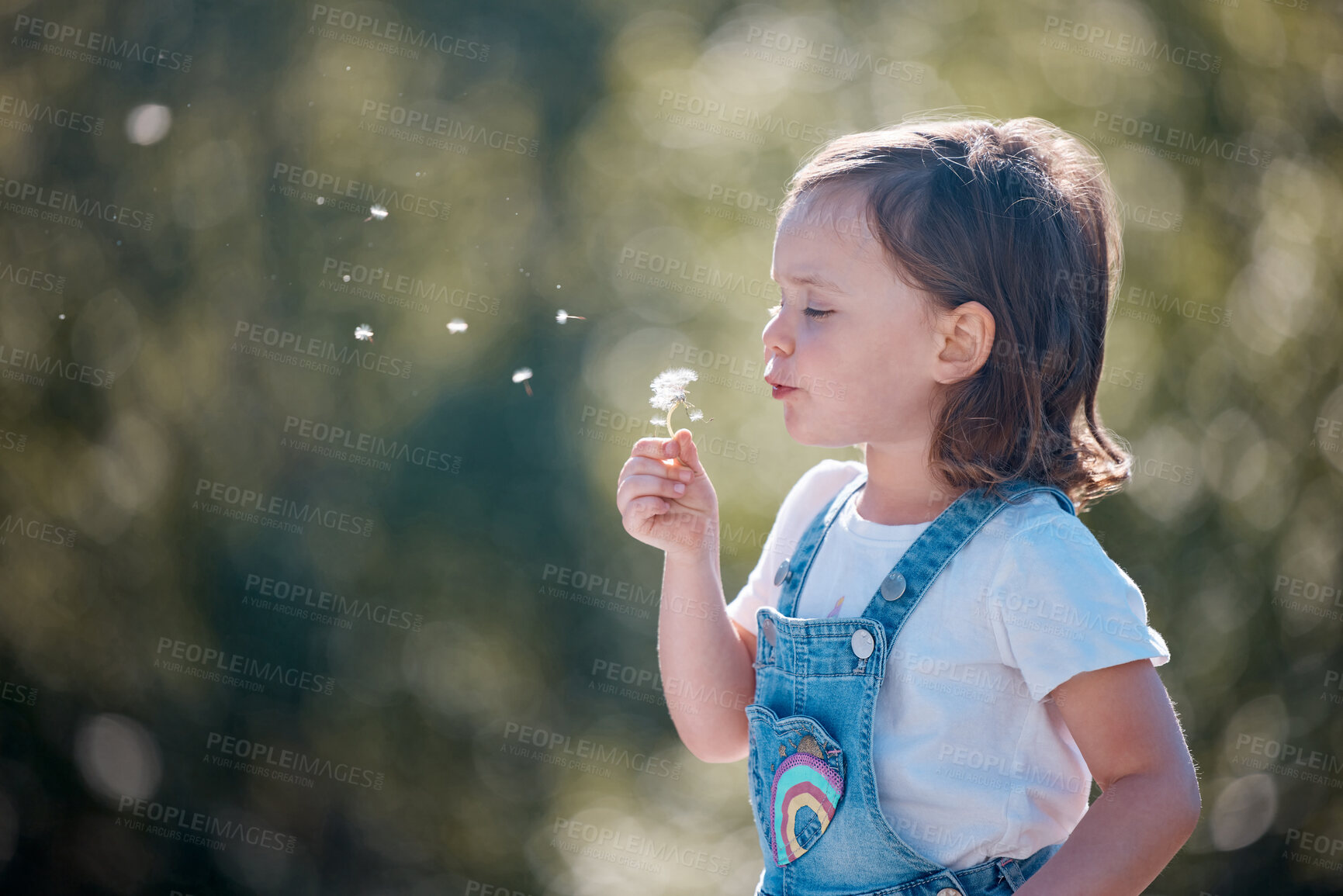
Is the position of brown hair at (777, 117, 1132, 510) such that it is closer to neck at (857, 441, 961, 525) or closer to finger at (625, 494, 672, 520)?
neck at (857, 441, 961, 525)

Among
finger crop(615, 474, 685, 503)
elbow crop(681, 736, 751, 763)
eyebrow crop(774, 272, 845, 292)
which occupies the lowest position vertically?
elbow crop(681, 736, 751, 763)

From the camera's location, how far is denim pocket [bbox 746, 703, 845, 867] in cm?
99

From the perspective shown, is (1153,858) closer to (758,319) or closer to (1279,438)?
(758,319)

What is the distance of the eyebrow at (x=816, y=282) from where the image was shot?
3.40 ft

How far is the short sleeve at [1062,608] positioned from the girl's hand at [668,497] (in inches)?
13.6

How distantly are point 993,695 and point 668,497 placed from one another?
16.1 inches

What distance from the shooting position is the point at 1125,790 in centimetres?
83

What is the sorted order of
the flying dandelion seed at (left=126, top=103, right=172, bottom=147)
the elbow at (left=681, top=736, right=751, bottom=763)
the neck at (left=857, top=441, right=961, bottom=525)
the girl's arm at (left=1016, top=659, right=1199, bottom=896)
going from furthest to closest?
1. the flying dandelion seed at (left=126, top=103, right=172, bottom=147)
2. the elbow at (left=681, top=736, right=751, bottom=763)
3. the neck at (left=857, top=441, right=961, bottom=525)
4. the girl's arm at (left=1016, top=659, right=1199, bottom=896)

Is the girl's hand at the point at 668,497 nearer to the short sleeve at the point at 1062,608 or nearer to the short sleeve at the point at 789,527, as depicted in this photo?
the short sleeve at the point at 789,527

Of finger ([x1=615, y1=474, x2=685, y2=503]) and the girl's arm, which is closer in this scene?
the girl's arm

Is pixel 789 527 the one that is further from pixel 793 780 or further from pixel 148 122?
pixel 148 122


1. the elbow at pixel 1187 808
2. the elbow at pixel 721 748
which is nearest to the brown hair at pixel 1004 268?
the elbow at pixel 1187 808

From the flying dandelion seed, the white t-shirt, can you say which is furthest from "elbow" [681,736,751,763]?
the flying dandelion seed

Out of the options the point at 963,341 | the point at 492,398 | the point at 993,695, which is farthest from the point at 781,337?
the point at 492,398
